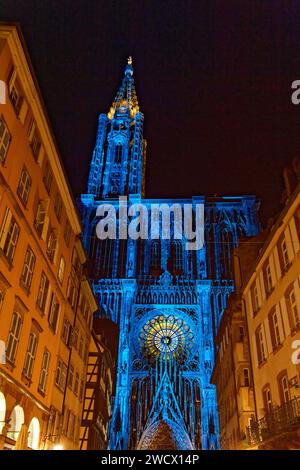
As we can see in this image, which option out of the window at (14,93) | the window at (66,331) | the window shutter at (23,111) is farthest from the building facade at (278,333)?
the window at (14,93)

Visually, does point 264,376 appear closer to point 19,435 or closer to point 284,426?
point 284,426

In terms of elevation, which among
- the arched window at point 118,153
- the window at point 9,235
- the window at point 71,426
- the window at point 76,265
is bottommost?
the window at point 71,426

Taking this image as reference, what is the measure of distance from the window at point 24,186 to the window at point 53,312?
566 cm

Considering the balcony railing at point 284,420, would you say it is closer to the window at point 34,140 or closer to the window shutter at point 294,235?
the window shutter at point 294,235

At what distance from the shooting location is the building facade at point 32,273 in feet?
47.1

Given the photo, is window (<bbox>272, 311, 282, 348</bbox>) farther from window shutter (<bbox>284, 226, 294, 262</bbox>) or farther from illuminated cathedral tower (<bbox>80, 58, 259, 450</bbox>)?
illuminated cathedral tower (<bbox>80, 58, 259, 450</bbox>)

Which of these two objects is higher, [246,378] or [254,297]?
[254,297]

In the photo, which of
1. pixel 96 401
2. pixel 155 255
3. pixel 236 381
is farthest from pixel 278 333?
pixel 155 255

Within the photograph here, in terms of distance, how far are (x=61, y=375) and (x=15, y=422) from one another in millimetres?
5873

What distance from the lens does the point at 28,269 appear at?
16.7 m

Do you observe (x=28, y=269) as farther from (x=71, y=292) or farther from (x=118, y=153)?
(x=118, y=153)

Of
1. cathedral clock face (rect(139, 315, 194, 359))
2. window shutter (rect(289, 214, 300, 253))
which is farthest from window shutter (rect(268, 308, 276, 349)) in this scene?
cathedral clock face (rect(139, 315, 194, 359))

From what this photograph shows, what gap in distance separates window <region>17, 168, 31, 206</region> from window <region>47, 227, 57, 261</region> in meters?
3.39
